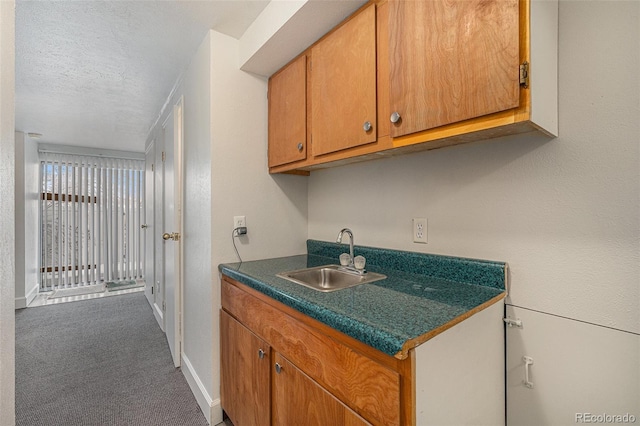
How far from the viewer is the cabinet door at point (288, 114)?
5.11 feet

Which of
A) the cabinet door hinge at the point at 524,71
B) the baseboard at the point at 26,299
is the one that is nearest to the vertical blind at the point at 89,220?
the baseboard at the point at 26,299

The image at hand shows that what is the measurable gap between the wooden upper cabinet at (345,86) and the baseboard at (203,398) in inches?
60.0

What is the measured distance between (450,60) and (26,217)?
5.07 metres

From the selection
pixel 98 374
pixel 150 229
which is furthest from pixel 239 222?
pixel 150 229

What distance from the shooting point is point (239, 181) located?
1.73 meters

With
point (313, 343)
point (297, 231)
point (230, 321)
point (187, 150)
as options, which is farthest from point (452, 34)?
point (187, 150)

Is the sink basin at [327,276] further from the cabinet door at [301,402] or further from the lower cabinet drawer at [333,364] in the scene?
the cabinet door at [301,402]

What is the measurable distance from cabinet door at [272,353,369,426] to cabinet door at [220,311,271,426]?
3.3 inches

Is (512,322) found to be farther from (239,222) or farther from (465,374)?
(239,222)

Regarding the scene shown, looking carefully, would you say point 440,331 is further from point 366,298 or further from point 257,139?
point 257,139

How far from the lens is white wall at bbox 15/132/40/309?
11.8ft

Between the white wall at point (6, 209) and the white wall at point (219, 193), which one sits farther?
the white wall at point (219, 193)

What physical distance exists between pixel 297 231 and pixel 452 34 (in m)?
1.40

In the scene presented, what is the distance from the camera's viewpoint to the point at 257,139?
5.93ft
